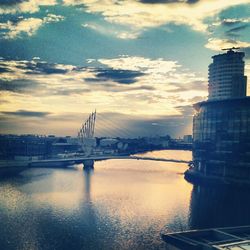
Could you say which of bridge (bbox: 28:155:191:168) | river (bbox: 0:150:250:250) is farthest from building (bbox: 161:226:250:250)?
bridge (bbox: 28:155:191:168)

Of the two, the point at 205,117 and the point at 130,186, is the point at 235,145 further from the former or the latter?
the point at 130,186

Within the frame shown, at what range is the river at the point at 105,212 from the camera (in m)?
48.5

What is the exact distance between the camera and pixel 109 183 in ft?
339

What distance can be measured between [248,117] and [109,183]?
4626cm

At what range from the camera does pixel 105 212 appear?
64.8m

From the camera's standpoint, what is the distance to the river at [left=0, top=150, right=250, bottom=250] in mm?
48531

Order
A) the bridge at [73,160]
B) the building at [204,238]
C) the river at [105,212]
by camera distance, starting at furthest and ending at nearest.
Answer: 1. the bridge at [73,160]
2. the river at [105,212]
3. the building at [204,238]

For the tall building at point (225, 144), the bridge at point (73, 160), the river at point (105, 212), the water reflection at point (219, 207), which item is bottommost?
the river at point (105, 212)

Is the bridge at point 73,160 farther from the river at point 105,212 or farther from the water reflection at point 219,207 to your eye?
the water reflection at point 219,207

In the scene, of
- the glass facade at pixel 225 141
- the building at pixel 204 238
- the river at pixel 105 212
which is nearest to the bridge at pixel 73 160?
the glass facade at pixel 225 141

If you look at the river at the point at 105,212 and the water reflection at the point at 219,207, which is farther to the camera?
the water reflection at the point at 219,207

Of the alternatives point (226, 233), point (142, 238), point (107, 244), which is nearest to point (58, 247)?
point (107, 244)

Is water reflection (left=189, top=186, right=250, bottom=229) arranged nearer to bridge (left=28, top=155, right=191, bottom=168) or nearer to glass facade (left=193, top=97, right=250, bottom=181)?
glass facade (left=193, top=97, right=250, bottom=181)

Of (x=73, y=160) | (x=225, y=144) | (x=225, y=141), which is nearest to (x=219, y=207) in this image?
(x=225, y=144)
